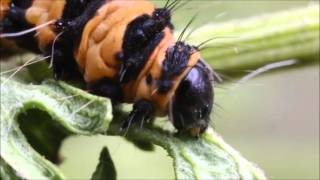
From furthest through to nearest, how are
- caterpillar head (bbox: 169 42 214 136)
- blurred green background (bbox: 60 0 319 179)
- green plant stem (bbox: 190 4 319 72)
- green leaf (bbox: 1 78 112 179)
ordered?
1. blurred green background (bbox: 60 0 319 179)
2. green plant stem (bbox: 190 4 319 72)
3. caterpillar head (bbox: 169 42 214 136)
4. green leaf (bbox: 1 78 112 179)

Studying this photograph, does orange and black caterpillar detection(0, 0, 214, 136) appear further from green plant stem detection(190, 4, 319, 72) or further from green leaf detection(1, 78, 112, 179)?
green plant stem detection(190, 4, 319, 72)

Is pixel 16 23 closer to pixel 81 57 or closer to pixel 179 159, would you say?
pixel 81 57

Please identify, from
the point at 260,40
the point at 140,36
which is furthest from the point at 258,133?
the point at 140,36

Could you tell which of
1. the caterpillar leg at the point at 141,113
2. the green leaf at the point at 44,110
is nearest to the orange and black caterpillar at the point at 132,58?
the caterpillar leg at the point at 141,113

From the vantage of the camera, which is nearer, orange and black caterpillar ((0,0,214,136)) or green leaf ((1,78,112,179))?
green leaf ((1,78,112,179))

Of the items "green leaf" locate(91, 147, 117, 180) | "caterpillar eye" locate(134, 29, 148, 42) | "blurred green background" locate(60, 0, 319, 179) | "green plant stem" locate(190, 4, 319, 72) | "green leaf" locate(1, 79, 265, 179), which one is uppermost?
"caterpillar eye" locate(134, 29, 148, 42)

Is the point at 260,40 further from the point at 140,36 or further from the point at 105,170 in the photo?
the point at 105,170

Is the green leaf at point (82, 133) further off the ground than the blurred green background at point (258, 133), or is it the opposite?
the green leaf at point (82, 133)

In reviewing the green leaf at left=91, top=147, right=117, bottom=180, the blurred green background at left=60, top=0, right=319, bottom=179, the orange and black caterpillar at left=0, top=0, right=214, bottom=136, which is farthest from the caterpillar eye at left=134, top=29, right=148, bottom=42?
the blurred green background at left=60, top=0, right=319, bottom=179

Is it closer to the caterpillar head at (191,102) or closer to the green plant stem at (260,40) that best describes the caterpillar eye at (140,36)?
the caterpillar head at (191,102)
